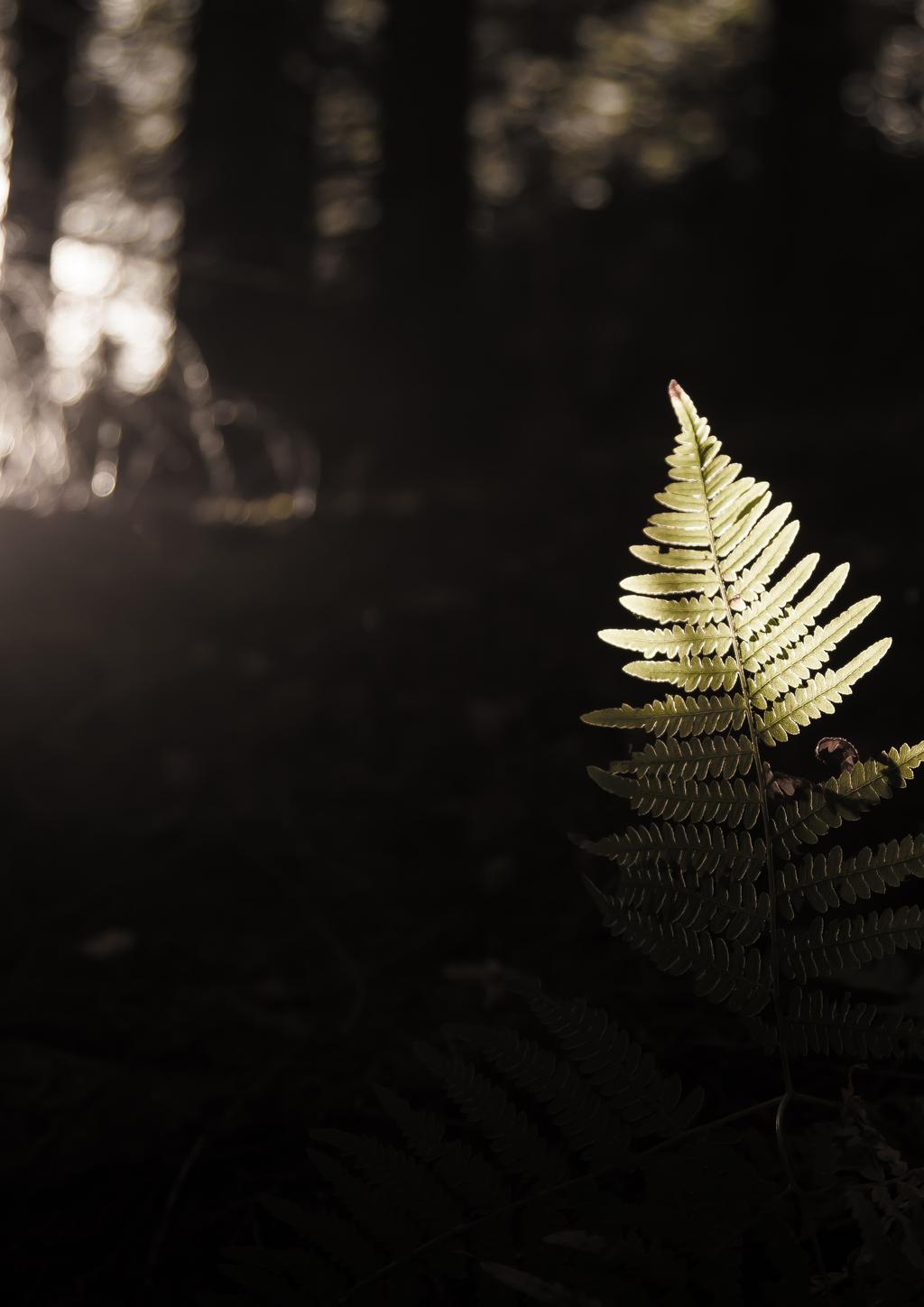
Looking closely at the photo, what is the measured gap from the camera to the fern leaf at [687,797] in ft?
2.87

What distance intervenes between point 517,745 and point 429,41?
5914 millimetres

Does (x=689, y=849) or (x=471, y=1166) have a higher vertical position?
(x=689, y=849)

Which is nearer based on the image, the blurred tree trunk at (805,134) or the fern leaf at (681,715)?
the fern leaf at (681,715)

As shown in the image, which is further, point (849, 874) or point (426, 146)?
point (426, 146)

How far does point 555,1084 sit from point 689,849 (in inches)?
9.7

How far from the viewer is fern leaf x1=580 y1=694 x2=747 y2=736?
881mm

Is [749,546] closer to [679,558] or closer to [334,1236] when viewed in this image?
[679,558]

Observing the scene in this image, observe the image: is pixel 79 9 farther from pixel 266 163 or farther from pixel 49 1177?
pixel 49 1177

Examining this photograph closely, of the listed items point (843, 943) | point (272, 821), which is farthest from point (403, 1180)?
point (272, 821)

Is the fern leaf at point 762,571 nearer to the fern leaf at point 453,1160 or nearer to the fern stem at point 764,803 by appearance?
the fern stem at point 764,803

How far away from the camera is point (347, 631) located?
262 cm

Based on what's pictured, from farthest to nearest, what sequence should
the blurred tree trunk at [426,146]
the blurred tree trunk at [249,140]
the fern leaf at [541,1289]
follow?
the blurred tree trunk at [249,140] < the blurred tree trunk at [426,146] < the fern leaf at [541,1289]

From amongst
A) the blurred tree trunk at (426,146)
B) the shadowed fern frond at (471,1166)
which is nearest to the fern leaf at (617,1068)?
the shadowed fern frond at (471,1166)

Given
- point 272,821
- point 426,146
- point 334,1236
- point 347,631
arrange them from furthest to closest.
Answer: point 426,146 → point 347,631 → point 272,821 → point 334,1236
